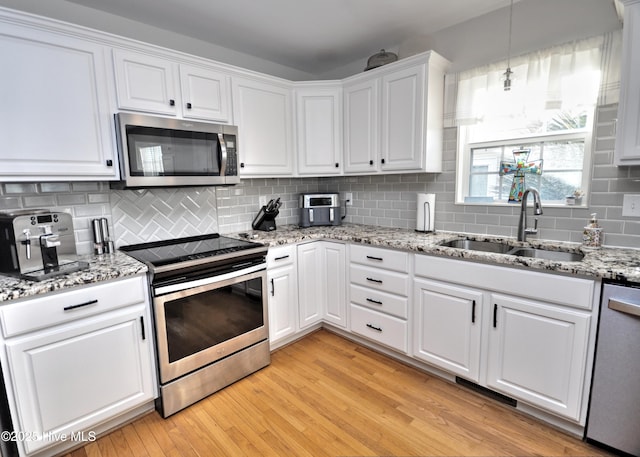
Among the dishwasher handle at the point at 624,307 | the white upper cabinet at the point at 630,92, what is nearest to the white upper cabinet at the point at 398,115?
the white upper cabinet at the point at 630,92

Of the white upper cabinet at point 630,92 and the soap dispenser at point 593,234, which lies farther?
the soap dispenser at point 593,234

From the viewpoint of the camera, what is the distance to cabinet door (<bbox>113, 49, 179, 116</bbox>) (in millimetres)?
1938

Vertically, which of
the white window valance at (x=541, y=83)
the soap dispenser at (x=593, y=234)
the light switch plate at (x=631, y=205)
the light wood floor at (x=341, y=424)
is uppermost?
the white window valance at (x=541, y=83)

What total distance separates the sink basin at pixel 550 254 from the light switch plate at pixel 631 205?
1.14ft

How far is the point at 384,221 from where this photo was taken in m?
3.06

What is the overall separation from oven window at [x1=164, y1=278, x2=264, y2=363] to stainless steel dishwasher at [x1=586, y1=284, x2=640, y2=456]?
1.96 m

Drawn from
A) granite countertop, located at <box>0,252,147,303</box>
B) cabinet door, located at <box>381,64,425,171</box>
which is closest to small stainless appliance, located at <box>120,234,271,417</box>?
granite countertop, located at <box>0,252,147,303</box>

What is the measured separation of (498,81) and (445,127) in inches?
18.0

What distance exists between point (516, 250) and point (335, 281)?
1363 millimetres

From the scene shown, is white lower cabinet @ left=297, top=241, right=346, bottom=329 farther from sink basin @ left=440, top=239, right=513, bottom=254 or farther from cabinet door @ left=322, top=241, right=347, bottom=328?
sink basin @ left=440, top=239, right=513, bottom=254

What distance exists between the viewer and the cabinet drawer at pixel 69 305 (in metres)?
1.42

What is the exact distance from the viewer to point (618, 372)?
149 cm

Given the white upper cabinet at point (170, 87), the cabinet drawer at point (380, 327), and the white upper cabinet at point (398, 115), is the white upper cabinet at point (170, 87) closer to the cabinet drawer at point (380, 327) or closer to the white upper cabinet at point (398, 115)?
the white upper cabinet at point (398, 115)

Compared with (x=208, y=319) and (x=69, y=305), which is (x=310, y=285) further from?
(x=69, y=305)
